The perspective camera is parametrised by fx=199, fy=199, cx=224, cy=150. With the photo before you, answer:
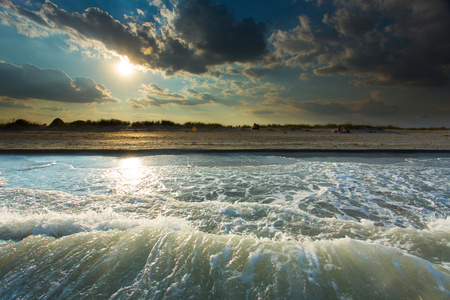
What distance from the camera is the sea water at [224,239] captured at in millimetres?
1930

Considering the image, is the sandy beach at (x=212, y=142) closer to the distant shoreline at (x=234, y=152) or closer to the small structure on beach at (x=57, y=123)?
the distant shoreline at (x=234, y=152)

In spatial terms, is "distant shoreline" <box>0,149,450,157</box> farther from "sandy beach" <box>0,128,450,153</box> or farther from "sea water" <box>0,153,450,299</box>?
"sea water" <box>0,153,450,299</box>

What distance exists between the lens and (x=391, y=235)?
2.72 metres

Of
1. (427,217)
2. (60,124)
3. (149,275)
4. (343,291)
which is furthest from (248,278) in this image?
(60,124)

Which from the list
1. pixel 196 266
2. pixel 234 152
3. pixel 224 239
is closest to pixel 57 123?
pixel 234 152

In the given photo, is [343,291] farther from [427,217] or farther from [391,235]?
[427,217]

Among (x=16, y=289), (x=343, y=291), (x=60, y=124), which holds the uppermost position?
(x=60, y=124)

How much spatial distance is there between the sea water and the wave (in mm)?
12

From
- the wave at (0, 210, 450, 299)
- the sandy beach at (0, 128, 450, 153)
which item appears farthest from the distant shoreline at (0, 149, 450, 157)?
the wave at (0, 210, 450, 299)

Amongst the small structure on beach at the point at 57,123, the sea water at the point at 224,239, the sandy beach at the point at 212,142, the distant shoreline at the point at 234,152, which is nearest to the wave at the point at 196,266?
the sea water at the point at 224,239

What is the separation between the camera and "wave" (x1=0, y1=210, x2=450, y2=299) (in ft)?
6.15

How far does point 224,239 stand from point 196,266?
530mm

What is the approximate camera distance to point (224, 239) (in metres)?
2.62

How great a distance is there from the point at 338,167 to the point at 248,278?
5.98m
